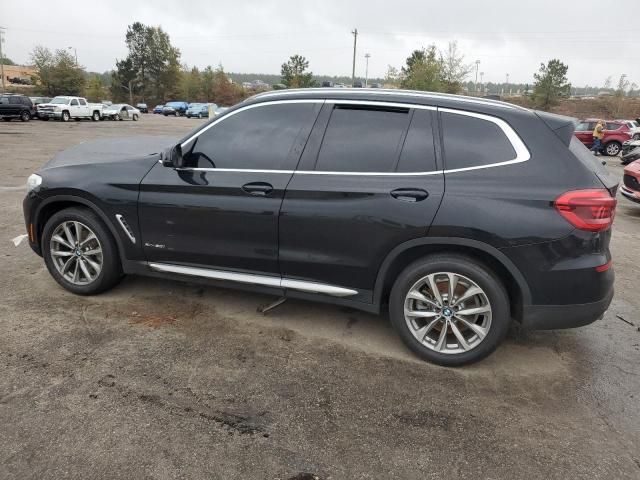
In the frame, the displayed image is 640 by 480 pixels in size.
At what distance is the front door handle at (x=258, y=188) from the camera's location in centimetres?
358

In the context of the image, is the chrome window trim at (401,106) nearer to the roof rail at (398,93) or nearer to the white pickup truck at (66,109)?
the roof rail at (398,93)

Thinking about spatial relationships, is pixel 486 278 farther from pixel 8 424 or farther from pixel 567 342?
pixel 8 424

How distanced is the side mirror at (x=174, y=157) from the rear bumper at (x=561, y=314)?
2745mm

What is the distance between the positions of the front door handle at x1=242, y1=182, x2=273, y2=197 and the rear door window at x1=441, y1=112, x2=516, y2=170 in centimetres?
127

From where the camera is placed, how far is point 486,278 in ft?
10.6

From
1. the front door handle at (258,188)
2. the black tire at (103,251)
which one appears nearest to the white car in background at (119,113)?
the black tire at (103,251)

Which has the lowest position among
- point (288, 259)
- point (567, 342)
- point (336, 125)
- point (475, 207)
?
point (567, 342)

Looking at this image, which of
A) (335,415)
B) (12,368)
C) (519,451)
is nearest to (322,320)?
(335,415)

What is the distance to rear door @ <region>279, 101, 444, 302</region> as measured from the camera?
3305mm

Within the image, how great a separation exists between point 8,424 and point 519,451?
2779mm

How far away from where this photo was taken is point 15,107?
30.1m

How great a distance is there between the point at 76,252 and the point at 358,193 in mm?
2598

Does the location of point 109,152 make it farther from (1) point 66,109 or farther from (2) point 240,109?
(1) point 66,109

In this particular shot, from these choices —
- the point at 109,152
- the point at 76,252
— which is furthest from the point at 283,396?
the point at 109,152
